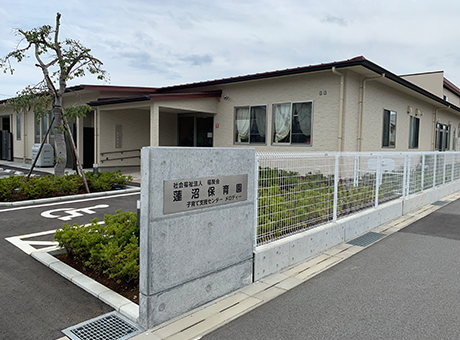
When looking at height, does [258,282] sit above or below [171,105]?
below

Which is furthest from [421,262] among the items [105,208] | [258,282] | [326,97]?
[326,97]

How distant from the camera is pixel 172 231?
3.07 meters

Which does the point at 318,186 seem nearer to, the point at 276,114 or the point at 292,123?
the point at 292,123

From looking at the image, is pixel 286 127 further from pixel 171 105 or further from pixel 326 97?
pixel 171 105

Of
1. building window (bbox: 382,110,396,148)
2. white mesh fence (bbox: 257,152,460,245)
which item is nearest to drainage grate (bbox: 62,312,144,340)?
white mesh fence (bbox: 257,152,460,245)

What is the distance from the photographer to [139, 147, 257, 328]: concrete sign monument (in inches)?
115

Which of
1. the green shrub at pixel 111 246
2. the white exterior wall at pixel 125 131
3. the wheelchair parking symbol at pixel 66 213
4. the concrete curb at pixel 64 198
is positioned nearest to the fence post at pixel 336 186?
the green shrub at pixel 111 246

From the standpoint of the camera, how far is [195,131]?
16.7 meters

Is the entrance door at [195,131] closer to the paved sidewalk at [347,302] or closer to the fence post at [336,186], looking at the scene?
the fence post at [336,186]

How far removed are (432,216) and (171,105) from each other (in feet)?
26.9

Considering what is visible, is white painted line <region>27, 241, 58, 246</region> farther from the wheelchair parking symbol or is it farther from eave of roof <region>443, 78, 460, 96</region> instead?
eave of roof <region>443, 78, 460, 96</region>

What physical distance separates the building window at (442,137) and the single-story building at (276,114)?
0.70m

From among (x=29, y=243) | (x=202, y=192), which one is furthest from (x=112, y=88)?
(x=202, y=192)

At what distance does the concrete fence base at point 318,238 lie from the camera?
4129 mm
